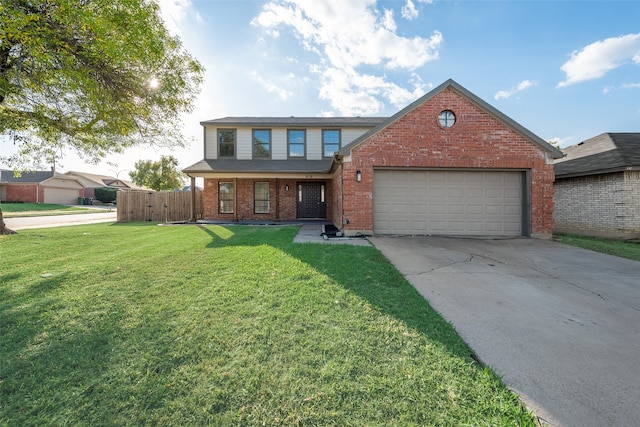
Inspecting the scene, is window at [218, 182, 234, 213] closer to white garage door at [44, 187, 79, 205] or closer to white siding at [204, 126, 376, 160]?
white siding at [204, 126, 376, 160]

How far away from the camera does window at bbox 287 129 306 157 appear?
45.4ft

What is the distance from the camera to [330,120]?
14.5 m

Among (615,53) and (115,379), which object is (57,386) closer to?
(115,379)

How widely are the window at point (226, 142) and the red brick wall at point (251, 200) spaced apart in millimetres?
1463

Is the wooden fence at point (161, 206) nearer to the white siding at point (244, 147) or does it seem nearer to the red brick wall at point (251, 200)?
the red brick wall at point (251, 200)

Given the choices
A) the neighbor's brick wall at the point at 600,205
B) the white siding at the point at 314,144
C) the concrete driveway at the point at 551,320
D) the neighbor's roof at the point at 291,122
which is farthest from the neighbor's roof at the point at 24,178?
the neighbor's brick wall at the point at 600,205

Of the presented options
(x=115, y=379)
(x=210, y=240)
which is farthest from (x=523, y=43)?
(x=115, y=379)

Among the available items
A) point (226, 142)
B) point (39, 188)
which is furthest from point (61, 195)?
point (226, 142)

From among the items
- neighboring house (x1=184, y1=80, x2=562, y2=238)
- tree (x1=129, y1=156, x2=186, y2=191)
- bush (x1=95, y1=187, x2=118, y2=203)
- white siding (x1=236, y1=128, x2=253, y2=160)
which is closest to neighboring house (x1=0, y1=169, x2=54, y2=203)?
bush (x1=95, y1=187, x2=118, y2=203)

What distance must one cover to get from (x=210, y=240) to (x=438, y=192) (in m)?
7.76

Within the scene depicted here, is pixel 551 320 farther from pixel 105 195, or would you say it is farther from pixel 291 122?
pixel 105 195

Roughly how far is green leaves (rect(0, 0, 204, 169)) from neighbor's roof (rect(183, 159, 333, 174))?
207 centimetres

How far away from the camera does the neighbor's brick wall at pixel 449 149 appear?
8.25 m

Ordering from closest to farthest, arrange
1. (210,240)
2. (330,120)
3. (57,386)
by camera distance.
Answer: (57,386)
(210,240)
(330,120)
